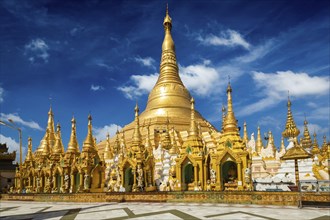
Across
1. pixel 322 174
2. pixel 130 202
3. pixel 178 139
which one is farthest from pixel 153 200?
pixel 178 139

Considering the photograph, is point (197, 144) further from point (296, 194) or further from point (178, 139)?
point (178, 139)

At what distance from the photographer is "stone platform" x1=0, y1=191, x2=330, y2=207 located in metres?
14.0

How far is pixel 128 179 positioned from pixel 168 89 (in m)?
27.3

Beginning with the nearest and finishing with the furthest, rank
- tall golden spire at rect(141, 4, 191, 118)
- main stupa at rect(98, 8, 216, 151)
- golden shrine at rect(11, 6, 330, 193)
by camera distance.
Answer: golden shrine at rect(11, 6, 330, 193) < main stupa at rect(98, 8, 216, 151) < tall golden spire at rect(141, 4, 191, 118)

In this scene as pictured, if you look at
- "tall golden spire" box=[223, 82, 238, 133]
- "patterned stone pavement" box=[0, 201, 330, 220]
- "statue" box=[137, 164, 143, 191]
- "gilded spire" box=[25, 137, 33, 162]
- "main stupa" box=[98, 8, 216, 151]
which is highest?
"main stupa" box=[98, 8, 216, 151]

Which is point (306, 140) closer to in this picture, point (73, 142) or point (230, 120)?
point (230, 120)

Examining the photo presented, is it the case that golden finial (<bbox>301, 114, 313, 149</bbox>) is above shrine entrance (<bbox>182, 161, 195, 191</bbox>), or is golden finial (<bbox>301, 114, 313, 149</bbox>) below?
above

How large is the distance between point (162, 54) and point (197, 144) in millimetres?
32140

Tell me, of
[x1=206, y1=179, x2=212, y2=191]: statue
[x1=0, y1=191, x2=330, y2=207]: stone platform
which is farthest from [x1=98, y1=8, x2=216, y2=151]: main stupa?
[x1=0, y1=191, x2=330, y2=207]: stone platform

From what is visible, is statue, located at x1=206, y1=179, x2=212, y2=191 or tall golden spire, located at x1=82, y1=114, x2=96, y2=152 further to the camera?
tall golden spire, located at x1=82, y1=114, x2=96, y2=152

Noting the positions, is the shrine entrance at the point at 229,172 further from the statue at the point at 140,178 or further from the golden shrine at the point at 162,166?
the statue at the point at 140,178

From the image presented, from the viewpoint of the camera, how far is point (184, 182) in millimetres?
22438

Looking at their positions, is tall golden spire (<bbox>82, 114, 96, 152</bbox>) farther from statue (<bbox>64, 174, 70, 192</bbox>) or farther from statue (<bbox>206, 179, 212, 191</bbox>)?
statue (<bbox>206, 179, 212, 191</bbox>)

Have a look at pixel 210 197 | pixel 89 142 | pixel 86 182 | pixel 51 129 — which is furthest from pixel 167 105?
pixel 210 197
